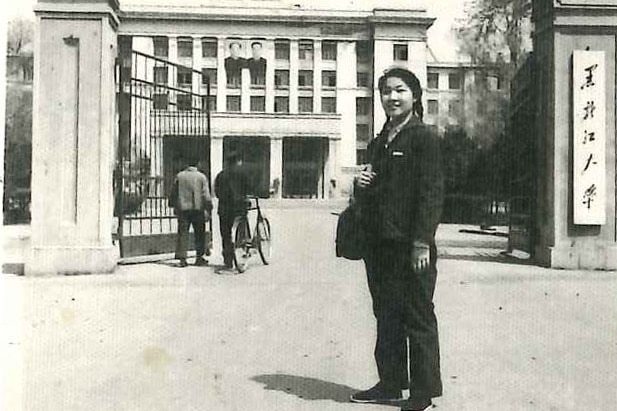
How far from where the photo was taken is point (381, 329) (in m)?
3.09

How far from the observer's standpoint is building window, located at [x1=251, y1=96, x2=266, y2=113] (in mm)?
35531

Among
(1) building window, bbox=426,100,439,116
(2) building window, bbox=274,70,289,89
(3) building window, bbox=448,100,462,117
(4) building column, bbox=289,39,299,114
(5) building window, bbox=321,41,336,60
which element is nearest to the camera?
(1) building window, bbox=426,100,439,116

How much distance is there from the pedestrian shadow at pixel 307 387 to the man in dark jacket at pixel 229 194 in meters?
3.68

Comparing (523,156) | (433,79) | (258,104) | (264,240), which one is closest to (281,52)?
(258,104)

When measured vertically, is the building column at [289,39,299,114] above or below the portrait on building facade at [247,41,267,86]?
below

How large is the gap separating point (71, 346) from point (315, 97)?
81.1ft

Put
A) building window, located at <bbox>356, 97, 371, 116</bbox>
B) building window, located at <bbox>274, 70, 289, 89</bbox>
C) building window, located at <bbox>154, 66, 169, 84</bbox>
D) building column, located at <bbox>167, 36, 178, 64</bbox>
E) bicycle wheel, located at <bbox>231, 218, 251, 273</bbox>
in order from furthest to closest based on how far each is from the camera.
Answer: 1. building window, located at <bbox>274, 70, 289, 89</bbox>
2. building column, located at <bbox>167, 36, 178, 64</bbox>
3. building window, located at <bbox>154, 66, 169, 84</bbox>
4. bicycle wheel, located at <bbox>231, 218, 251, 273</bbox>
5. building window, located at <bbox>356, 97, 371, 116</bbox>

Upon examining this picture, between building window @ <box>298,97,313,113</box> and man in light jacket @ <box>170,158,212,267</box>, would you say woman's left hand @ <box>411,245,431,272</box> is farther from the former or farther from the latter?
building window @ <box>298,97,313,113</box>

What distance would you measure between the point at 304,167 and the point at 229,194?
1080 centimetres

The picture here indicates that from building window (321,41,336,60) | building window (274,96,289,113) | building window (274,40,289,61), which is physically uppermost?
building window (274,40,289,61)

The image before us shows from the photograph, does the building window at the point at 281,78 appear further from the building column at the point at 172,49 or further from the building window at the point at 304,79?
the building column at the point at 172,49

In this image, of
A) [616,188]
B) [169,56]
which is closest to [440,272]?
[616,188]

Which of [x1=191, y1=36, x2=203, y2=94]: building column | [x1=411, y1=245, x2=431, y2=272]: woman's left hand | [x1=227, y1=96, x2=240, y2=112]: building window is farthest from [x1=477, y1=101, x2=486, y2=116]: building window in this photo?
[x1=227, y1=96, x2=240, y2=112]: building window

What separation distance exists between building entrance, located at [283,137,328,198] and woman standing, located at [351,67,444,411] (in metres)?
4.55
